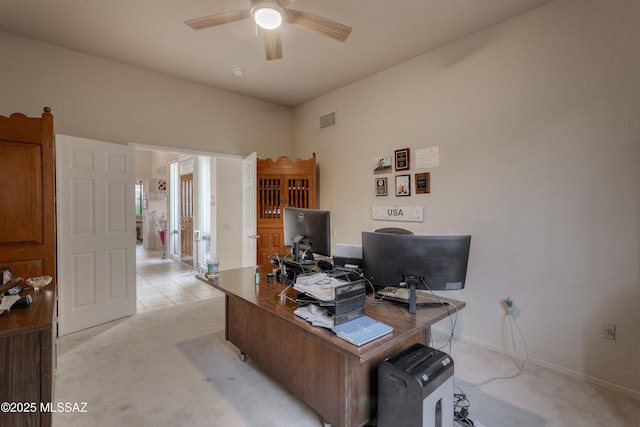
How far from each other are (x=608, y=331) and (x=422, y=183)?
1.93 meters

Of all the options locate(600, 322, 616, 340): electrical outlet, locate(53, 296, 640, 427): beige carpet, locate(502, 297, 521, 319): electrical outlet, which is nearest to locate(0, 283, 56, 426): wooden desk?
locate(53, 296, 640, 427): beige carpet

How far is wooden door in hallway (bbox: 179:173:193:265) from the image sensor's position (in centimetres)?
665

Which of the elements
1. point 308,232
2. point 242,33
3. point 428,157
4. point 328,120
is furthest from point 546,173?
point 242,33

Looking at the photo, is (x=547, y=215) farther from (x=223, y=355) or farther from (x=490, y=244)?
(x=223, y=355)

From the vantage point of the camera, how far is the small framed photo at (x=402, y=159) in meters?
3.47

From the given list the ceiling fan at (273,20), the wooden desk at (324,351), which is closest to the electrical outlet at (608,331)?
the wooden desk at (324,351)

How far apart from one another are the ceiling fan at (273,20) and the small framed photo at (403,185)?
170 cm

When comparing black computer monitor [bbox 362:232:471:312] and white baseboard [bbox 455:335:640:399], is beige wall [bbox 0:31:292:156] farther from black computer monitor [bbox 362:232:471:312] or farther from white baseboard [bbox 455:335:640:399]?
white baseboard [bbox 455:335:640:399]

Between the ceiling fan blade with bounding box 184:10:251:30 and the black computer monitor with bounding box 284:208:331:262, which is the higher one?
the ceiling fan blade with bounding box 184:10:251:30

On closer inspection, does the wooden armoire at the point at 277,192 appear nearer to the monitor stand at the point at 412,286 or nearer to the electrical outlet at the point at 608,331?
the monitor stand at the point at 412,286

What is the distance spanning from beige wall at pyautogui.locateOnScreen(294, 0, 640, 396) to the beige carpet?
1.06 feet

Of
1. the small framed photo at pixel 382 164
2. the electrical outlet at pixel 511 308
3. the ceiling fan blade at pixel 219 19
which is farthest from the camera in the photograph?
the small framed photo at pixel 382 164

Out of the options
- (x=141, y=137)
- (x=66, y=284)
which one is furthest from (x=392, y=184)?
(x=66, y=284)

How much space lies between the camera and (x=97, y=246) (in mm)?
3316
